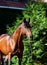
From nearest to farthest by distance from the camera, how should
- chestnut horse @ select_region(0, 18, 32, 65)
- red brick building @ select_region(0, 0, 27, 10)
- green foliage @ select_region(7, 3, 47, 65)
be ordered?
chestnut horse @ select_region(0, 18, 32, 65) < green foliage @ select_region(7, 3, 47, 65) < red brick building @ select_region(0, 0, 27, 10)

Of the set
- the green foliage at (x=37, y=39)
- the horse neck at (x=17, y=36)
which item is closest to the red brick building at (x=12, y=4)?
the green foliage at (x=37, y=39)

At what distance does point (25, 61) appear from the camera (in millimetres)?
9242

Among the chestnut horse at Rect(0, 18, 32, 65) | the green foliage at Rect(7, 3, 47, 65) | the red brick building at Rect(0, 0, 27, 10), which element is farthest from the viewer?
the red brick building at Rect(0, 0, 27, 10)

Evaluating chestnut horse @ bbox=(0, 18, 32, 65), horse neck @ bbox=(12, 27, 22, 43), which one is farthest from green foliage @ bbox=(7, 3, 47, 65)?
horse neck @ bbox=(12, 27, 22, 43)

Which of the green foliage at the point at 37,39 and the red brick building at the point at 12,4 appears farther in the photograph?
the red brick building at the point at 12,4

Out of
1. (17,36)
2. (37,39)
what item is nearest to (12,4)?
(37,39)

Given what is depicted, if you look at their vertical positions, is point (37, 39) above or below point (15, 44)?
below

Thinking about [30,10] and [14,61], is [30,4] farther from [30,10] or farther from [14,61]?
[14,61]

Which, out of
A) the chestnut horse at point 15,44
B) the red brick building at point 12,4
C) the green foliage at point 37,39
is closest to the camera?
the chestnut horse at point 15,44

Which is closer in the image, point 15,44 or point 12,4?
point 15,44

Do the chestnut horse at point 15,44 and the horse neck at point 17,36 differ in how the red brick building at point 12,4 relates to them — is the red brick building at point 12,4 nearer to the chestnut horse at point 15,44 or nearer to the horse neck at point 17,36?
the chestnut horse at point 15,44

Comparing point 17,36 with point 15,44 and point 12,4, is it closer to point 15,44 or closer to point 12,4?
point 15,44

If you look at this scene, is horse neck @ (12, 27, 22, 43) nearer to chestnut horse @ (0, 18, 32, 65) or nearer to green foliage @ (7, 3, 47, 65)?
chestnut horse @ (0, 18, 32, 65)

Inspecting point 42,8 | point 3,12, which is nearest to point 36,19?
point 42,8
